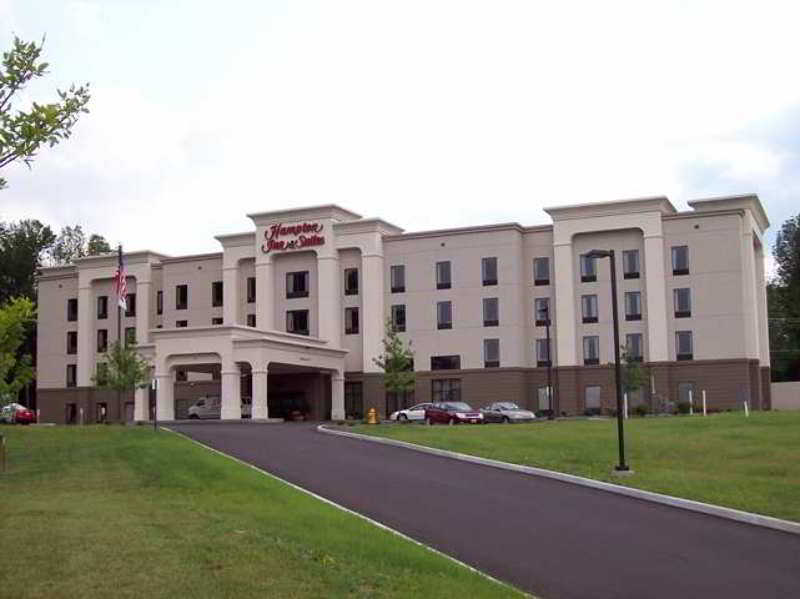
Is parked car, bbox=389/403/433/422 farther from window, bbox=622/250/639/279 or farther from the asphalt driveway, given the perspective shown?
the asphalt driveway

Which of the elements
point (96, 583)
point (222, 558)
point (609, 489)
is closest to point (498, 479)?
point (609, 489)

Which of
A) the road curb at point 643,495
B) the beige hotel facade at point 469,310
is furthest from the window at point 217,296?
the road curb at point 643,495

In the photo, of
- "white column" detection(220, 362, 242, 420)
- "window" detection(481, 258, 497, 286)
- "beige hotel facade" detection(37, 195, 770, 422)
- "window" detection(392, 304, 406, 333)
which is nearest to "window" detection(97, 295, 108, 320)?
"beige hotel facade" detection(37, 195, 770, 422)

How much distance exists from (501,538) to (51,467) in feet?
45.9

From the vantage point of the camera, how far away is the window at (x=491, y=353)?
224 ft

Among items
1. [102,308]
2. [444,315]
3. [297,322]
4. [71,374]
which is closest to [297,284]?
[297,322]

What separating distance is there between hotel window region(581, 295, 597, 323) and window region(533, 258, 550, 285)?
9.32ft

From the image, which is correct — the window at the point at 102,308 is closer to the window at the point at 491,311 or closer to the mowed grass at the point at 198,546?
the window at the point at 491,311

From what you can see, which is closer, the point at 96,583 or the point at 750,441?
the point at 96,583

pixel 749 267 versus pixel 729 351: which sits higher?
pixel 749 267

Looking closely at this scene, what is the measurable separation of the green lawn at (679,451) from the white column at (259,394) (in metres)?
20.8

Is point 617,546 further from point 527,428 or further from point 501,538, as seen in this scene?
point 527,428

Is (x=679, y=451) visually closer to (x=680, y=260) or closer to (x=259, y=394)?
(x=259, y=394)

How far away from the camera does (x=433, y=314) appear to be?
2761 inches
